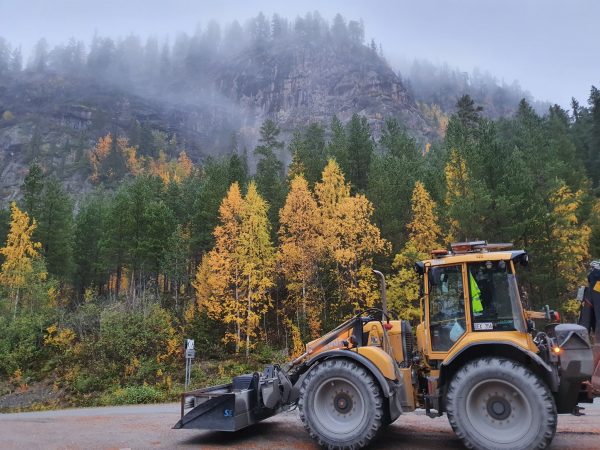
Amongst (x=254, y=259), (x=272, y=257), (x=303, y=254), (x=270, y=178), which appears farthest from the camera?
(x=270, y=178)

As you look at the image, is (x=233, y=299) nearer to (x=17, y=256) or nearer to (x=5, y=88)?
(x=17, y=256)

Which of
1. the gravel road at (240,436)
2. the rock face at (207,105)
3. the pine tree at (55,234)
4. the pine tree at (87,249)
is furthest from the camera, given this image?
the rock face at (207,105)

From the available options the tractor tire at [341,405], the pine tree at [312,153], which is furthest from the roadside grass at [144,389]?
the pine tree at [312,153]

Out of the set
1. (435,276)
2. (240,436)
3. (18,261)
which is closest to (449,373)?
(435,276)

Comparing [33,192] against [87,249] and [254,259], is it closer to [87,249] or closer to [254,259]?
[87,249]

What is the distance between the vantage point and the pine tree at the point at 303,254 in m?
25.6

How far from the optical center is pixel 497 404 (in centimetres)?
651

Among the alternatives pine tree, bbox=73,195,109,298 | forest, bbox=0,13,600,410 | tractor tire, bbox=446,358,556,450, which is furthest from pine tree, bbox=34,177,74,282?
tractor tire, bbox=446,358,556,450

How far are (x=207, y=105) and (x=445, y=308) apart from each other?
7349 inches

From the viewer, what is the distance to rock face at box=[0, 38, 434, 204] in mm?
A: 124812

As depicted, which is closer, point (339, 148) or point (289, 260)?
point (289, 260)

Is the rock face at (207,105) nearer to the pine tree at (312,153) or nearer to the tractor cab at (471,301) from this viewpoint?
the pine tree at (312,153)

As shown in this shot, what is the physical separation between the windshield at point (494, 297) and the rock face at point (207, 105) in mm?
113883

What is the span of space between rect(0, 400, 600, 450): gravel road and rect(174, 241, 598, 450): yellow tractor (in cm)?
46
